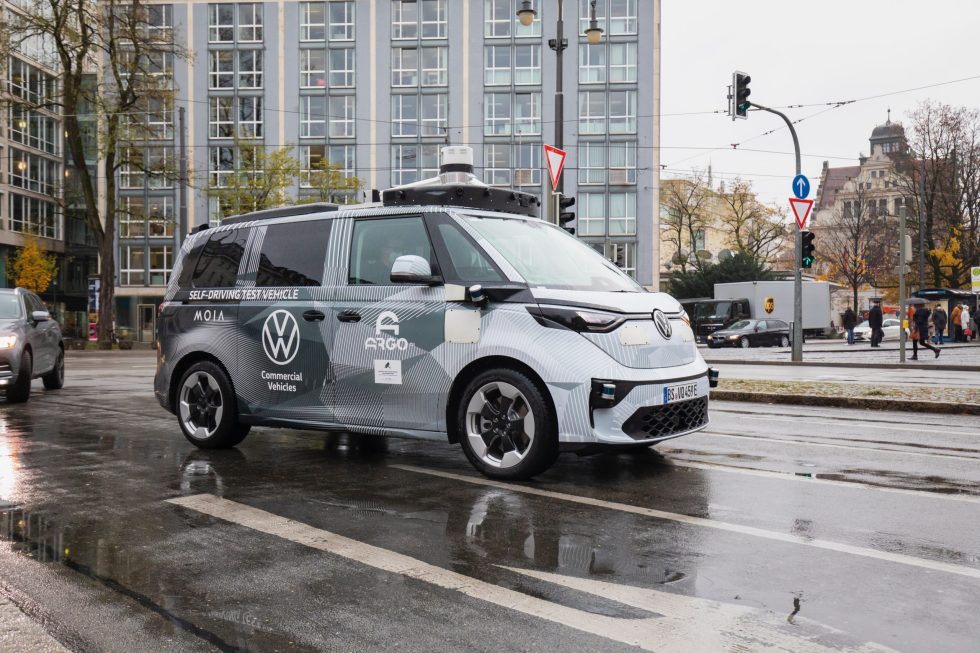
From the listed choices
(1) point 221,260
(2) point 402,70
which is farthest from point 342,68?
(1) point 221,260

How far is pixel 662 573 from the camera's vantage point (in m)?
3.88

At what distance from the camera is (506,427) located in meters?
5.91

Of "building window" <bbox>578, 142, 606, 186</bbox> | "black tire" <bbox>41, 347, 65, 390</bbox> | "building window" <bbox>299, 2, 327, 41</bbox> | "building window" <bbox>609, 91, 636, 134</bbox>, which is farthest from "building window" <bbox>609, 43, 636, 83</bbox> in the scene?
"black tire" <bbox>41, 347, 65, 390</bbox>

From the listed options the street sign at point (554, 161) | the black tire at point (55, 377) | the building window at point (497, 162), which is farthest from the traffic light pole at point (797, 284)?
the building window at point (497, 162)

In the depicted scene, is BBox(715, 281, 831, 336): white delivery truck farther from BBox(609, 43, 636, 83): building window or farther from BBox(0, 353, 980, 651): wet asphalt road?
BBox(0, 353, 980, 651): wet asphalt road

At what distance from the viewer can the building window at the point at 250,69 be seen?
58750 millimetres

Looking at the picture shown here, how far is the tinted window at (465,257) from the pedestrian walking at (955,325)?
40665mm

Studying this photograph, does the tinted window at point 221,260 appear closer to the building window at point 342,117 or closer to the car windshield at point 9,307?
the car windshield at point 9,307

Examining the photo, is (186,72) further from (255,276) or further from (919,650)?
(919,650)

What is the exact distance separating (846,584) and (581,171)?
54636 millimetres

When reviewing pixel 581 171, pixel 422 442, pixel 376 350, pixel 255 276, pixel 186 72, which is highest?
pixel 186 72

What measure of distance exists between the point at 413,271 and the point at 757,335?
39.2 meters

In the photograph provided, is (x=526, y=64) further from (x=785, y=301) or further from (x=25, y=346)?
(x=25, y=346)

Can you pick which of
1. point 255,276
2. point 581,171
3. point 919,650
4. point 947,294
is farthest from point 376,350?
point 581,171
